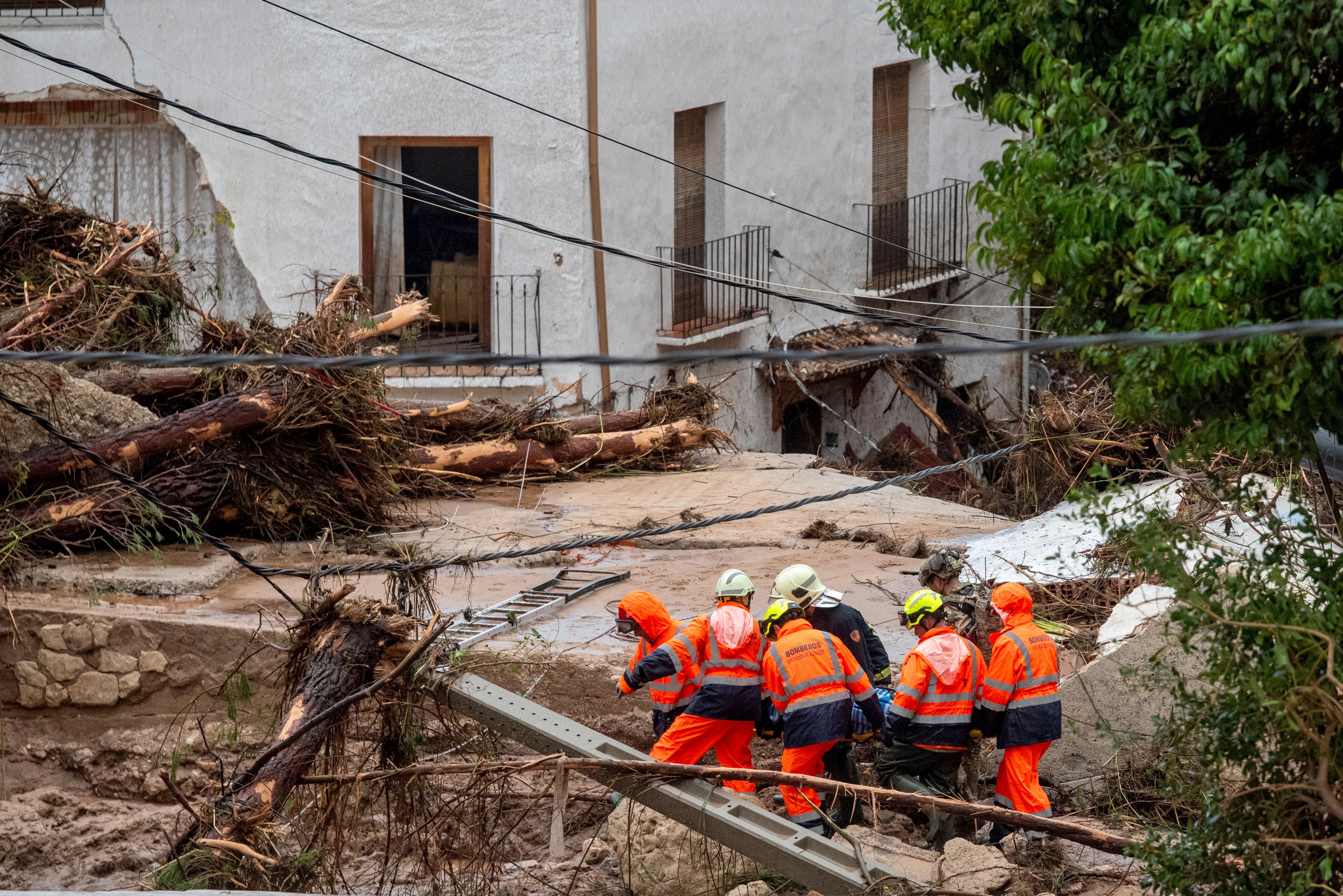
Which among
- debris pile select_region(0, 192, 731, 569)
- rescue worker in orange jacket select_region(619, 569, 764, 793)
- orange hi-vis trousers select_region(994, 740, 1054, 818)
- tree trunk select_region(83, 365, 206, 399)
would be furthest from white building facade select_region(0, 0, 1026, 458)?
orange hi-vis trousers select_region(994, 740, 1054, 818)

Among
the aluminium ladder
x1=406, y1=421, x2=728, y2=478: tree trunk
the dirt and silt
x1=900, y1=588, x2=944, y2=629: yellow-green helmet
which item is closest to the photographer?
x1=900, y1=588, x2=944, y2=629: yellow-green helmet

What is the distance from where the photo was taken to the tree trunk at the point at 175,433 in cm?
858

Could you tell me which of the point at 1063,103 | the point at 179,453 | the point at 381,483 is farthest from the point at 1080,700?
the point at 179,453

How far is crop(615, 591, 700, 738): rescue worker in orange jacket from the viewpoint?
21.5 feet

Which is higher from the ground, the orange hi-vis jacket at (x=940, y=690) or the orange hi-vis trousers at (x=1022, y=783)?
the orange hi-vis jacket at (x=940, y=690)

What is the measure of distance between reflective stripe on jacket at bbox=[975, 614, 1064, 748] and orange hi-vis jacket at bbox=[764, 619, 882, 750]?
609 millimetres

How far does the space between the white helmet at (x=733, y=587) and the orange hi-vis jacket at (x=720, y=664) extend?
0.64 feet

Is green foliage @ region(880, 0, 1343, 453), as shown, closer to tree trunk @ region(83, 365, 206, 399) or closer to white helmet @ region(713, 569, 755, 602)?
white helmet @ region(713, 569, 755, 602)

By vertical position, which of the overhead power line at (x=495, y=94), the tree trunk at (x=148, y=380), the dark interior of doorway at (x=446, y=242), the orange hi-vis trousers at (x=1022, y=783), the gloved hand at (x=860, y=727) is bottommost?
the orange hi-vis trousers at (x=1022, y=783)

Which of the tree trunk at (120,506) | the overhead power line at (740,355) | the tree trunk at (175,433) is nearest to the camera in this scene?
the overhead power line at (740,355)

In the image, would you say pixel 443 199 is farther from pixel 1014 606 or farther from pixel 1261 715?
pixel 1261 715

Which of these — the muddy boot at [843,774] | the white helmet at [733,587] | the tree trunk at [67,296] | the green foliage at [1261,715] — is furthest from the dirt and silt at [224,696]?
the green foliage at [1261,715]

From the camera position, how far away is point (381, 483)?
9797 mm

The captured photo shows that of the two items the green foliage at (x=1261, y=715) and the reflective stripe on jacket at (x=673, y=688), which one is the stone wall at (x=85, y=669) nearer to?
the reflective stripe on jacket at (x=673, y=688)
